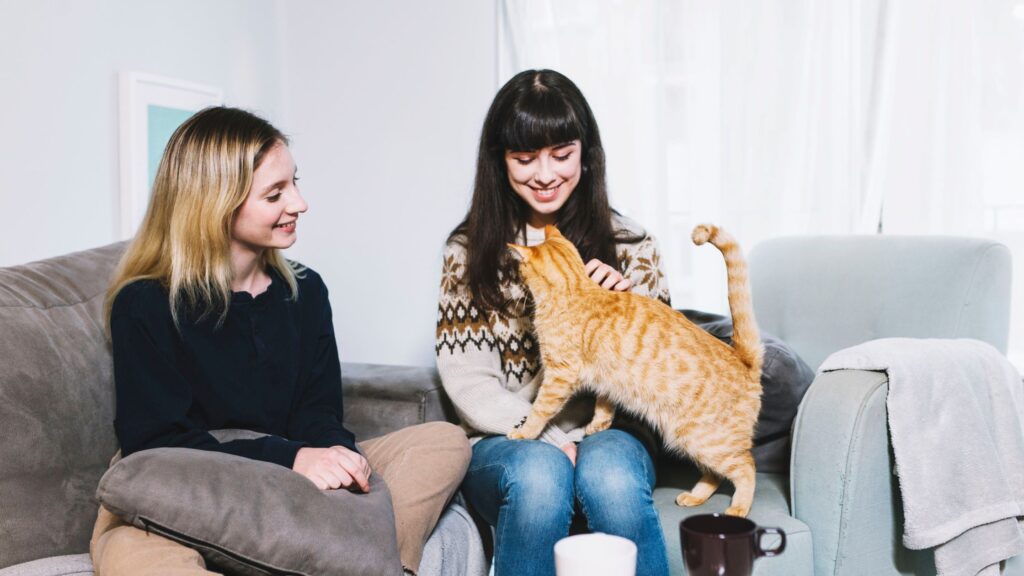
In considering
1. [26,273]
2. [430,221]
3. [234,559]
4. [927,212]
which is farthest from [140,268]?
[927,212]

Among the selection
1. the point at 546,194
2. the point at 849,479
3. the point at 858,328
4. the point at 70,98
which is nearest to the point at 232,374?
the point at 546,194

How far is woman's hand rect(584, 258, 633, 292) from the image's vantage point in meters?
1.71

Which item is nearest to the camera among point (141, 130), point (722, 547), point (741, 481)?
point (722, 547)

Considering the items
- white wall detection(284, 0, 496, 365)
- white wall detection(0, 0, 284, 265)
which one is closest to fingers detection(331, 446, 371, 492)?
white wall detection(0, 0, 284, 265)

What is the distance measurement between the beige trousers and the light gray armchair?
1.91 ft

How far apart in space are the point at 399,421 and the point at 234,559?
76cm

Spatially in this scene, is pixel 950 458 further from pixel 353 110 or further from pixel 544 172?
pixel 353 110

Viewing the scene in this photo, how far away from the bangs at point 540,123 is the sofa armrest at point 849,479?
2.30ft

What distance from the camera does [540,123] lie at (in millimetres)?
1740

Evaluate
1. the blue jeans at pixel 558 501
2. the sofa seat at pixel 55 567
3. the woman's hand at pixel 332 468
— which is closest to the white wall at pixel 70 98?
the sofa seat at pixel 55 567

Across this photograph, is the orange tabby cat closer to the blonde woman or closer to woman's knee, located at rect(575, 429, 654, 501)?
woman's knee, located at rect(575, 429, 654, 501)

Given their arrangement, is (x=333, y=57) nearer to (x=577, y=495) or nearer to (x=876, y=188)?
(x=876, y=188)

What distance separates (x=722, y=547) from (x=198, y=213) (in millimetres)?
1096

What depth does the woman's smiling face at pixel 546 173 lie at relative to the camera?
1.76m
